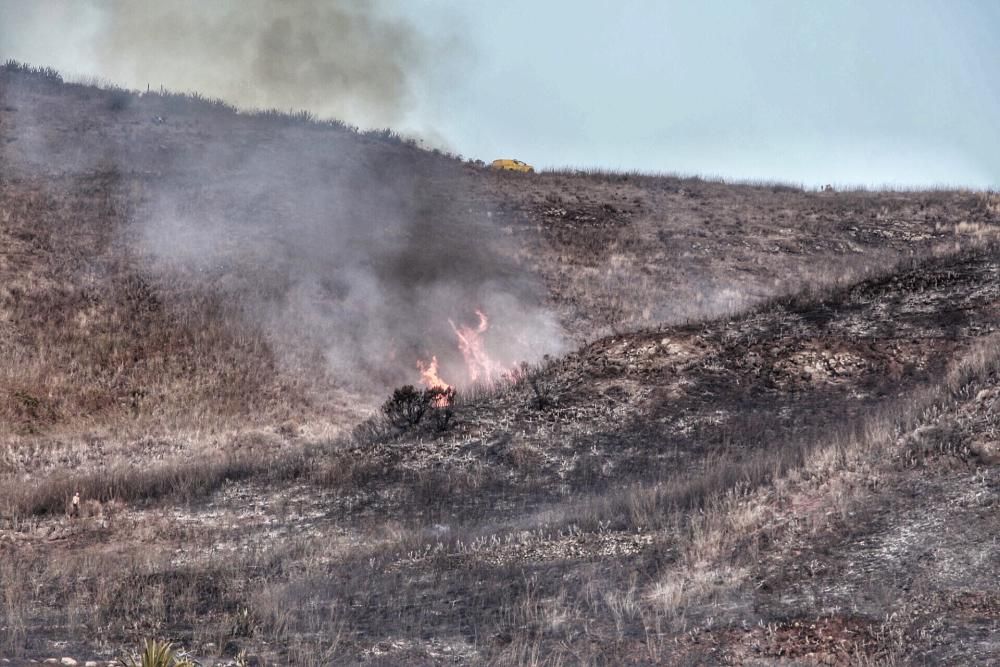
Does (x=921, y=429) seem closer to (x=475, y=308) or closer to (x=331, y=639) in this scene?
(x=331, y=639)

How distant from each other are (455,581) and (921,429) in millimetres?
6048

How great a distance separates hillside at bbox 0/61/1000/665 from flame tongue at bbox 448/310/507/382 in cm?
33

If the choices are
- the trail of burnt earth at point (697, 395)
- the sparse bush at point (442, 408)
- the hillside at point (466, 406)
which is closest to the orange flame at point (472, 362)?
the hillside at point (466, 406)

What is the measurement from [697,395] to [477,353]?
8775 millimetres

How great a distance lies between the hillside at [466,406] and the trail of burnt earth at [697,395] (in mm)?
80

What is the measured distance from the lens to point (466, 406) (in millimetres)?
18922

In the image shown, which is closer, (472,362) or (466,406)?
(466,406)

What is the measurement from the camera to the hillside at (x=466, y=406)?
357 inches

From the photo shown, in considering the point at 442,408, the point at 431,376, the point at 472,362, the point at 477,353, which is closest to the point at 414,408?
the point at 442,408

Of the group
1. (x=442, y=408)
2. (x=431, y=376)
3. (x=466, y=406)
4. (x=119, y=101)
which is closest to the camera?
(x=442, y=408)

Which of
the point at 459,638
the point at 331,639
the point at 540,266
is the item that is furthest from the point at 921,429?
the point at 540,266

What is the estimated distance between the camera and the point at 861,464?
454 inches

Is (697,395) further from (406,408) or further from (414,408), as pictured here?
(406,408)

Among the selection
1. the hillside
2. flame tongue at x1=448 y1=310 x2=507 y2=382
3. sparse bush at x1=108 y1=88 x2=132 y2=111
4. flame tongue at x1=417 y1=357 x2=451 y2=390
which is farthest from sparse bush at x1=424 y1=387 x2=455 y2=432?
sparse bush at x1=108 y1=88 x2=132 y2=111
